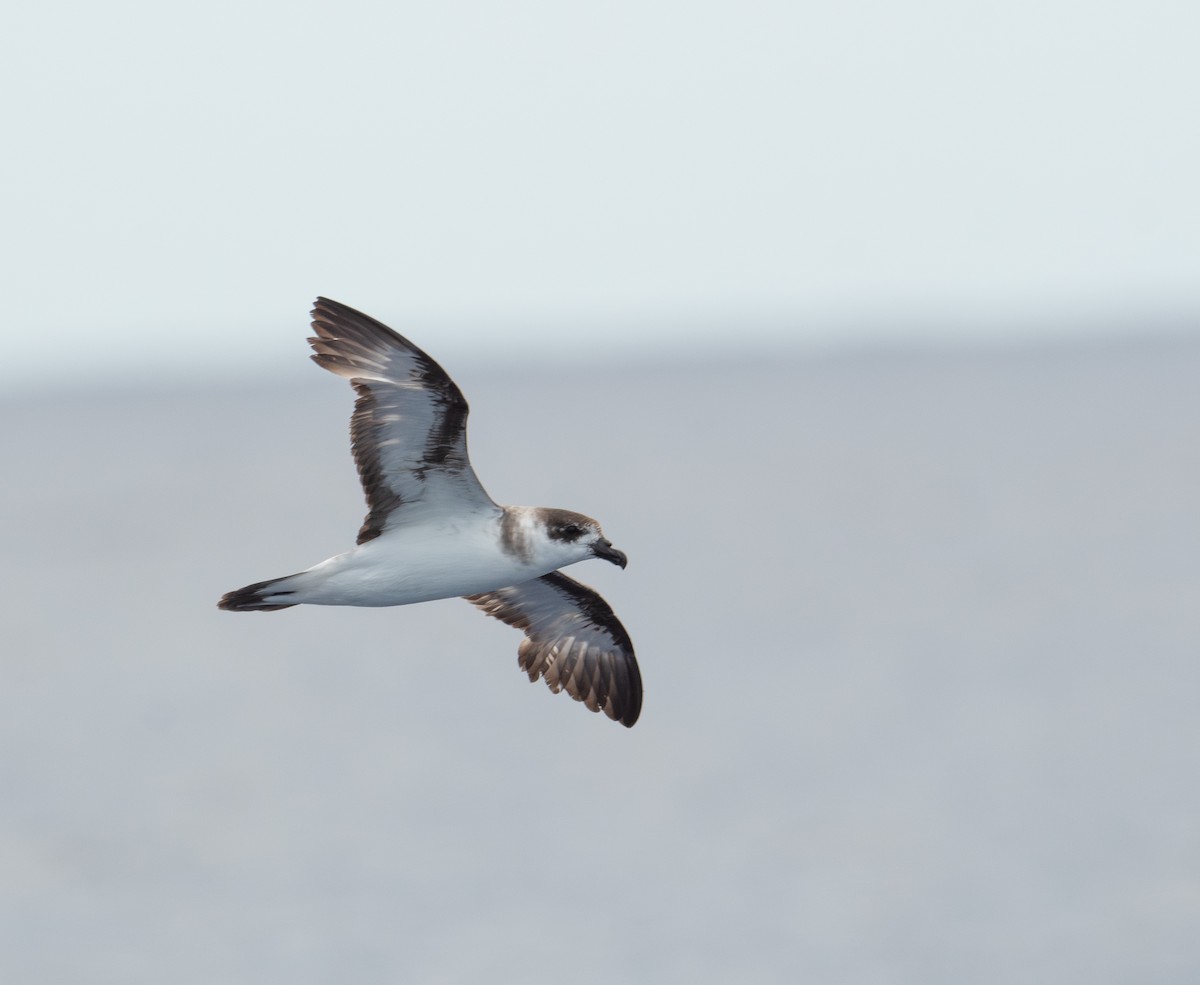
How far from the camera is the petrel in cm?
1964

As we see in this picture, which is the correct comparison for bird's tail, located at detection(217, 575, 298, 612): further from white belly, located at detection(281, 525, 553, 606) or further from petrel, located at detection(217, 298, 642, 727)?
white belly, located at detection(281, 525, 553, 606)

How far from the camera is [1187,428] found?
460 ft

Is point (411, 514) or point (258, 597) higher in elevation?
point (411, 514)

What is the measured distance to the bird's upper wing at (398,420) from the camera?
64.3 ft

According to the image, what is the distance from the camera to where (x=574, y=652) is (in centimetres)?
2338

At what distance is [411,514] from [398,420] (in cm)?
97

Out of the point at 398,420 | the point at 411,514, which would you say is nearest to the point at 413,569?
the point at 411,514

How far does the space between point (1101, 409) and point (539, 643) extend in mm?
138616

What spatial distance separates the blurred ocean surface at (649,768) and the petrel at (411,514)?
21.5m

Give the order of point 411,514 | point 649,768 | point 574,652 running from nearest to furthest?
point 411,514 < point 574,652 < point 649,768

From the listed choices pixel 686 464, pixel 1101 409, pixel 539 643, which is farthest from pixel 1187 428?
pixel 539 643

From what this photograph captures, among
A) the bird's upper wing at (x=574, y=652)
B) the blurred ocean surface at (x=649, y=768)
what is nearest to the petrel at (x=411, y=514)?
the bird's upper wing at (x=574, y=652)

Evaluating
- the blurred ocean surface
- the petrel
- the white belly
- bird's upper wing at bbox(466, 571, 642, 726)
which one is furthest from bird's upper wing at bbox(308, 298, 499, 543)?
the blurred ocean surface

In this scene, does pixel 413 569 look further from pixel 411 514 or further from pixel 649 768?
pixel 649 768
